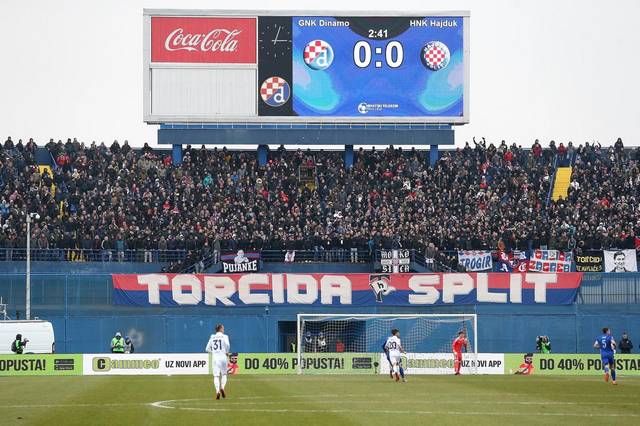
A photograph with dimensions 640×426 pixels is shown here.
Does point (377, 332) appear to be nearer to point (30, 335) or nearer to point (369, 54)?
point (30, 335)

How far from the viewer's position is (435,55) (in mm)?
69812

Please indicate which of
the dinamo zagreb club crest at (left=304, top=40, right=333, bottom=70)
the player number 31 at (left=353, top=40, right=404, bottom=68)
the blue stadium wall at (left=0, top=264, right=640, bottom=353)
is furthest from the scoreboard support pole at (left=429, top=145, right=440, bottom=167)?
the blue stadium wall at (left=0, top=264, right=640, bottom=353)

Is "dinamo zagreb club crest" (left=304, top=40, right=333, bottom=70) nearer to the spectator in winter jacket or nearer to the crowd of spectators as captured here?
the crowd of spectators

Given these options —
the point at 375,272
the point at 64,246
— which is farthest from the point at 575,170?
the point at 64,246

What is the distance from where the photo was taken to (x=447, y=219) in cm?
6350

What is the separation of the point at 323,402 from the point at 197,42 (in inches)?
1659

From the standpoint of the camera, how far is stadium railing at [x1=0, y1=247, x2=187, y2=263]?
60.3 metres

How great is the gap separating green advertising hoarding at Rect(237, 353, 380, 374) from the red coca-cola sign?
76.1ft

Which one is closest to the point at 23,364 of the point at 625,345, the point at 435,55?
the point at 625,345

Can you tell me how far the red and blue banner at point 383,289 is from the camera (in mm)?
59625

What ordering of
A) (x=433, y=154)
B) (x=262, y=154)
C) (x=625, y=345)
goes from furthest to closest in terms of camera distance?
(x=433, y=154), (x=262, y=154), (x=625, y=345)

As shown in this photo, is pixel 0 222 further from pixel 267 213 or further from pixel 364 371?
pixel 364 371

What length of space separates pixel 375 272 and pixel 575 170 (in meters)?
14.3

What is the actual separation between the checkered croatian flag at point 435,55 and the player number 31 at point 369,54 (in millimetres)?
1347
